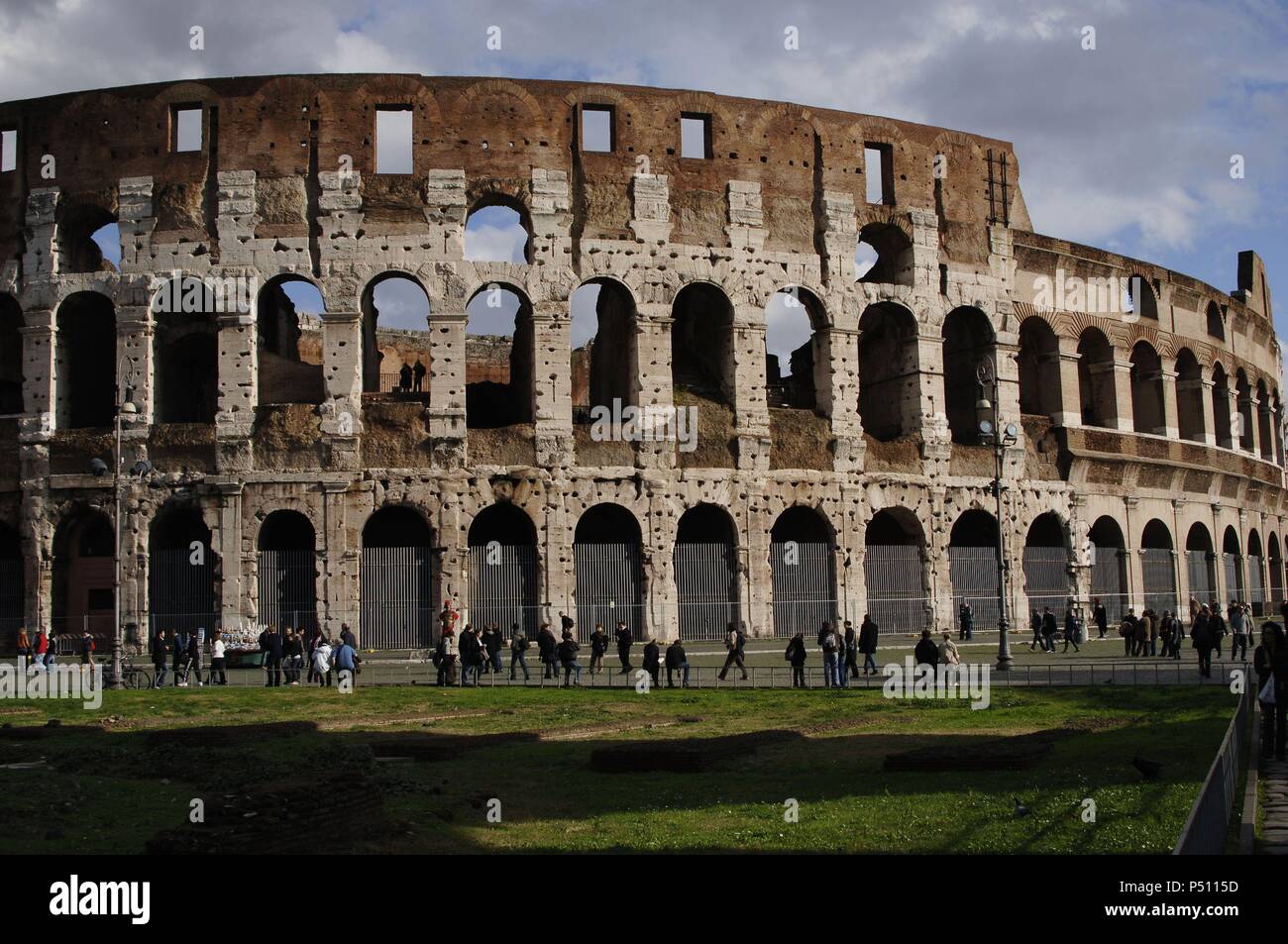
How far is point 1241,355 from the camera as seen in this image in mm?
42531

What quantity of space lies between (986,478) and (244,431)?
1839cm

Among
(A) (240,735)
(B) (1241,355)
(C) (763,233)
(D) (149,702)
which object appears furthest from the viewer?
(B) (1241,355)

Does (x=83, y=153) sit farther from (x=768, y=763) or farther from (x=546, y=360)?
(x=768, y=763)

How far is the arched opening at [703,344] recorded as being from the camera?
30516mm

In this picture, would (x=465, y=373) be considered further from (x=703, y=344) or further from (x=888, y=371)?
(x=888, y=371)

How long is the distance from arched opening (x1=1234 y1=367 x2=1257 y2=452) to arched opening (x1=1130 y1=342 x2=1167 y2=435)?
22.2 ft

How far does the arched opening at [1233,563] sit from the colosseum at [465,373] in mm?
10804

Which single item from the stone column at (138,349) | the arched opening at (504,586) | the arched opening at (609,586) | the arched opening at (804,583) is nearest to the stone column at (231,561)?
the stone column at (138,349)

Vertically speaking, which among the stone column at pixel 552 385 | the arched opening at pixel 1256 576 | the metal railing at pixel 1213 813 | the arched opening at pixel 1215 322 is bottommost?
the metal railing at pixel 1213 813

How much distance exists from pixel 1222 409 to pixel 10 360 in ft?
118

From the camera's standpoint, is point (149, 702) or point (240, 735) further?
point (149, 702)

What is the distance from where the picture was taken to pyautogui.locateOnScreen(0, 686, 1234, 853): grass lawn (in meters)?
9.48

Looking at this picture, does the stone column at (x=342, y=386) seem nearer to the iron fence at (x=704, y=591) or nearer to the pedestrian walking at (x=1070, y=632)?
the iron fence at (x=704, y=591)
